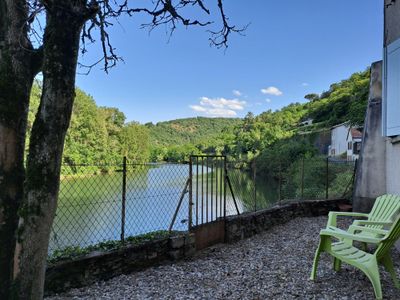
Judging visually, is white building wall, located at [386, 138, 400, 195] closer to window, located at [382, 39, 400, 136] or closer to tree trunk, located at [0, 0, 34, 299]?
window, located at [382, 39, 400, 136]

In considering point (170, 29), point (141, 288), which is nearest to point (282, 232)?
point (141, 288)

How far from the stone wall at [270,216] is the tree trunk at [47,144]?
139 inches

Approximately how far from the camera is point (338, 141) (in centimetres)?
3138

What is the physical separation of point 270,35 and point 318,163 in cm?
614

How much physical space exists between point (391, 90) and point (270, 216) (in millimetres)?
2867

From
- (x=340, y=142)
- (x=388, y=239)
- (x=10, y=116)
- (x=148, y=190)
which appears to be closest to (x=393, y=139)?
(x=388, y=239)

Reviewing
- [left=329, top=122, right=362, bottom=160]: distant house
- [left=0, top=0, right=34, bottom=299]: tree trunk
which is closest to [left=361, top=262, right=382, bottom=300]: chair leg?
[left=0, top=0, right=34, bottom=299]: tree trunk

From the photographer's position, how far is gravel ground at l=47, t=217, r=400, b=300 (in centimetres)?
284

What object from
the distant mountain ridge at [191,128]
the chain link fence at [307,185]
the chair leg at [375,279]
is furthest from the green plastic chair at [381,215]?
the distant mountain ridge at [191,128]

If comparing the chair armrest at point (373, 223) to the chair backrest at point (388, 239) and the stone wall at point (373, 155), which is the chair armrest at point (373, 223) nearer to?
the chair backrest at point (388, 239)

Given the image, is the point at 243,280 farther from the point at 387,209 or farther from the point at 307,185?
the point at 307,185

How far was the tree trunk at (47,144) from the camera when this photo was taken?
1.46m

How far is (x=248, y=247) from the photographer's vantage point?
14.9 feet

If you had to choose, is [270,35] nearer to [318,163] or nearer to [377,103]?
[318,163]
